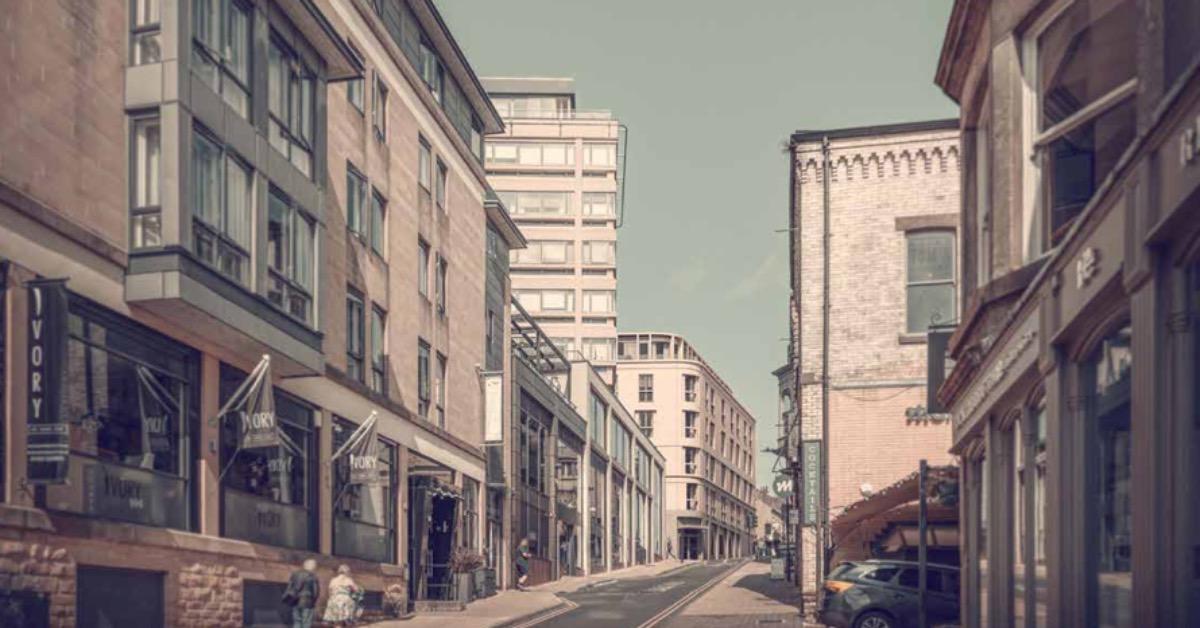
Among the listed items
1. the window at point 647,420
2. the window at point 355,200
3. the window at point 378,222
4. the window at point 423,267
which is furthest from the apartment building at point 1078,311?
the window at point 647,420

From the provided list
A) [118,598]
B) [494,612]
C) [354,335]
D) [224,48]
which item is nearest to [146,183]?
[224,48]

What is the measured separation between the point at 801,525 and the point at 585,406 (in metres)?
35.2

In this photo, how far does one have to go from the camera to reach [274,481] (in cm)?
2758

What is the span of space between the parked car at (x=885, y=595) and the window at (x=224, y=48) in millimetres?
13390

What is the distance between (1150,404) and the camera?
10.1 meters

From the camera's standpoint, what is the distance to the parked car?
25.3 metres

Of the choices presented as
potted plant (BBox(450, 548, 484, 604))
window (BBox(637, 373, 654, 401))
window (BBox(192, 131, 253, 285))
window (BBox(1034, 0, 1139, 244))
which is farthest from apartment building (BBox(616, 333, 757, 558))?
window (BBox(1034, 0, 1139, 244))

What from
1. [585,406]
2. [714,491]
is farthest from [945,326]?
[714,491]

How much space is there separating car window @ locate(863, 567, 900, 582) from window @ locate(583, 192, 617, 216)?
84063mm

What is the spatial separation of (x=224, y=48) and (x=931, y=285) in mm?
16951

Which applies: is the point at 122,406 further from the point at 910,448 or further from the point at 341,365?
the point at 910,448

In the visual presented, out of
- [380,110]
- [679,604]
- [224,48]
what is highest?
[380,110]

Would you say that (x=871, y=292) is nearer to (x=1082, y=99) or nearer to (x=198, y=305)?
(x=198, y=305)

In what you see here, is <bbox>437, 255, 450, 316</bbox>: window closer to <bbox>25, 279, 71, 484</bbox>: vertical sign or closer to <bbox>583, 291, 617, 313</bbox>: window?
<bbox>25, 279, 71, 484</bbox>: vertical sign
